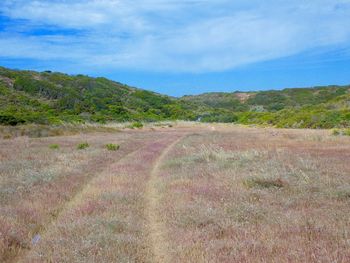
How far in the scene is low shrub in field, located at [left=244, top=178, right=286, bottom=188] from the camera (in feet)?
45.0

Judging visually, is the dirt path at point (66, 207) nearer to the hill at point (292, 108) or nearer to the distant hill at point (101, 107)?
the distant hill at point (101, 107)

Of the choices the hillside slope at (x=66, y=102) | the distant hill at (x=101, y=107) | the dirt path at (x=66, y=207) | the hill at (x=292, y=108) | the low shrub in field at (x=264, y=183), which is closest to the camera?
the dirt path at (x=66, y=207)

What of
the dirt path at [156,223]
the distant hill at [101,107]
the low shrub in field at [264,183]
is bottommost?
the dirt path at [156,223]

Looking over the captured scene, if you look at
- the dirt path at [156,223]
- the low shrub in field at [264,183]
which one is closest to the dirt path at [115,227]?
the dirt path at [156,223]

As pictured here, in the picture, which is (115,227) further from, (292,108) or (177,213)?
(292,108)

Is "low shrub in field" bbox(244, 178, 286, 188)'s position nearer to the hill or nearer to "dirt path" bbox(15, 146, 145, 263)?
"dirt path" bbox(15, 146, 145, 263)

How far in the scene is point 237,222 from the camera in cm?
959

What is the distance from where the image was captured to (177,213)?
10477 millimetres

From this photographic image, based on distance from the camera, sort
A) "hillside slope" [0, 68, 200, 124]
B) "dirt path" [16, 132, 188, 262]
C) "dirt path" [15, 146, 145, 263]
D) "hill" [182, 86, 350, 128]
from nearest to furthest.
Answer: "dirt path" [16, 132, 188, 262]
"dirt path" [15, 146, 145, 263]
"hill" [182, 86, 350, 128]
"hillside slope" [0, 68, 200, 124]

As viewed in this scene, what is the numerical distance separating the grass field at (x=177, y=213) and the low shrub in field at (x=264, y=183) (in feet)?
0.10

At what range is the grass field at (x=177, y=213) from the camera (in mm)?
7867

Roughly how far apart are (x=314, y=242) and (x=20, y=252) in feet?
17.7

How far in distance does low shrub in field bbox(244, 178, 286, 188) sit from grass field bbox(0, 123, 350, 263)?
1.2 inches

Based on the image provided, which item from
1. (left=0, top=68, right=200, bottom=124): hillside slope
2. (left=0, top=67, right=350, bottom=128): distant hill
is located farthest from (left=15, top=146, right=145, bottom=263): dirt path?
(left=0, top=68, right=200, bottom=124): hillside slope
